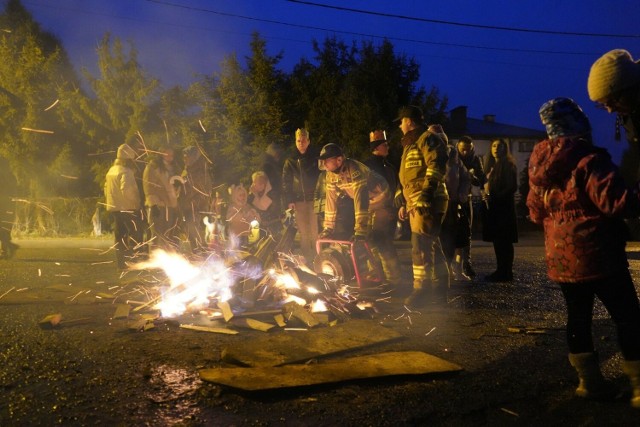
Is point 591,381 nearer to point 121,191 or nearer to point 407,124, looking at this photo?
Answer: point 407,124

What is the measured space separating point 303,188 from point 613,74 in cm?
622

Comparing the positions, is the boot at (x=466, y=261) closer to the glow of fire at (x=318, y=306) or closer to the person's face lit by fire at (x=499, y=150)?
the person's face lit by fire at (x=499, y=150)

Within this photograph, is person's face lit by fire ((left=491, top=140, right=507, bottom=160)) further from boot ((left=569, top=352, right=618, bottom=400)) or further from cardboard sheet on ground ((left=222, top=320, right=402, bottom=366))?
boot ((left=569, top=352, right=618, bottom=400))

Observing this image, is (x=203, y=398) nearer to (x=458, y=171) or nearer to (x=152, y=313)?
(x=152, y=313)

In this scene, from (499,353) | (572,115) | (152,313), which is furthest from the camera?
(152,313)

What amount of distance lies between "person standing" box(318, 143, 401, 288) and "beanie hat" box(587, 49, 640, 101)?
4029 mm

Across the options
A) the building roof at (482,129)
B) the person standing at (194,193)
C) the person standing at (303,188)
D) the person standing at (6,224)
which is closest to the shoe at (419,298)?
the person standing at (303,188)

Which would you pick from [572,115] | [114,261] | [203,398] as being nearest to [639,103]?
[572,115]

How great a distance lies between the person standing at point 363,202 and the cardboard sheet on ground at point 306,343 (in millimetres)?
1994

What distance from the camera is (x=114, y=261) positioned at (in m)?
11.1

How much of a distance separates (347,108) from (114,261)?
15481mm

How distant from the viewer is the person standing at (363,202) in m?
7.13

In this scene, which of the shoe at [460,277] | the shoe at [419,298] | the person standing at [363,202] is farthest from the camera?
the shoe at [460,277]

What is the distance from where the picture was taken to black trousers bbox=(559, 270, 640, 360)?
10.4 ft
